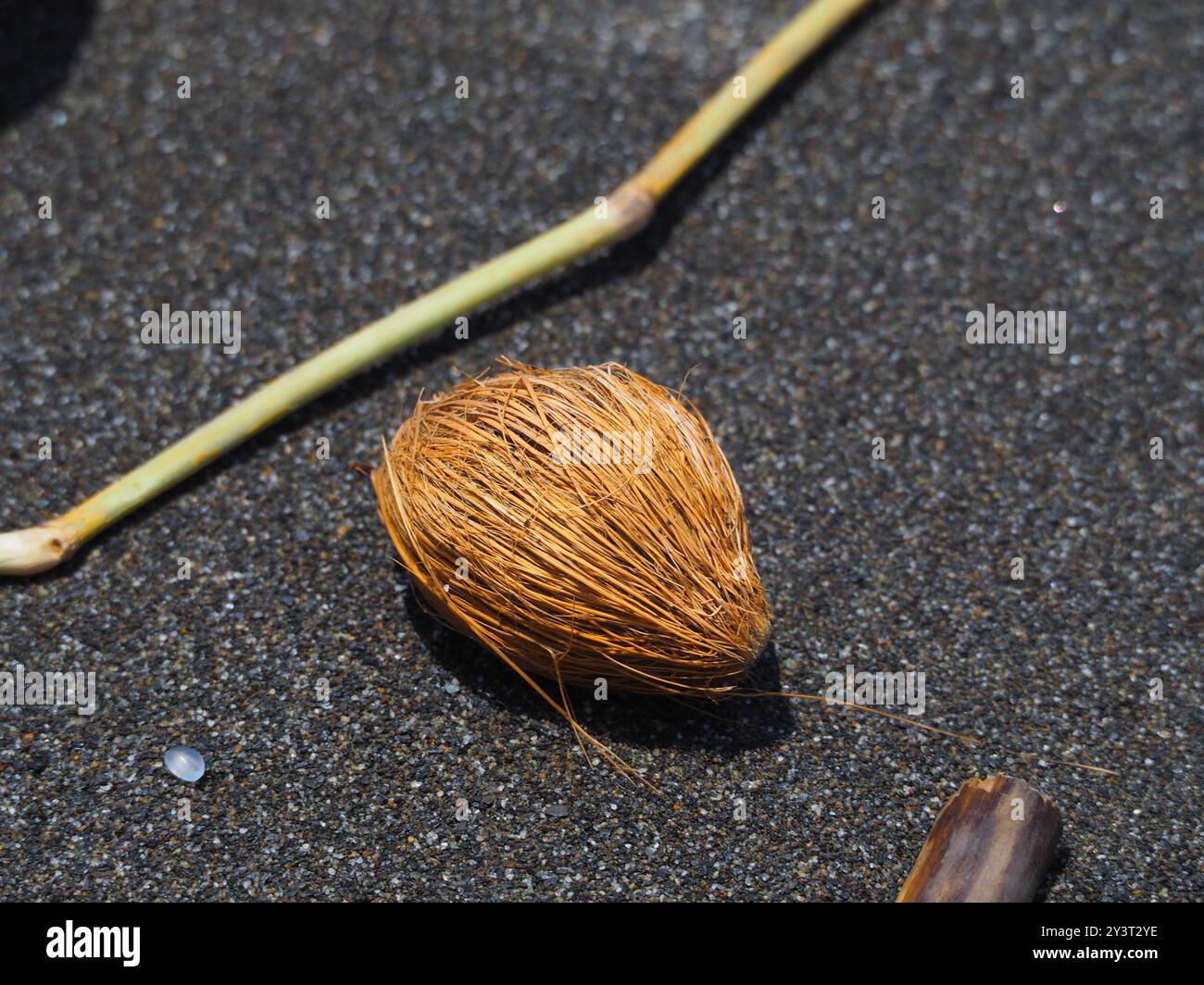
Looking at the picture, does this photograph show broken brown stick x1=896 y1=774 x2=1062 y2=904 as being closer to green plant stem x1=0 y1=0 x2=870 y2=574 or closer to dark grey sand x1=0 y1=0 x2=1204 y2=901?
dark grey sand x1=0 y1=0 x2=1204 y2=901

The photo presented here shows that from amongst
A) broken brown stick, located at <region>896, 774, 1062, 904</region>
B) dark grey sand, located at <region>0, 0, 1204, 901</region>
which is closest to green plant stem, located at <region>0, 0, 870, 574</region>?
dark grey sand, located at <region>0, 0, 1204, 901</region>

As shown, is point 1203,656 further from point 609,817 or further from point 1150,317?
point 609,817

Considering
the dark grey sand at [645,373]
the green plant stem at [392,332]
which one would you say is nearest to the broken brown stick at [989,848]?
the dark grey sand at [645,373]

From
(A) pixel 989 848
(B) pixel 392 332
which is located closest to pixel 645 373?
(B) pixel 392 332

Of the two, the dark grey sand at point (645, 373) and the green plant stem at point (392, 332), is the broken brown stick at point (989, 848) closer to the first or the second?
the dark grey sand at point (645, 373)

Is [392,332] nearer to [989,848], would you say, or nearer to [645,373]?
[645,373]

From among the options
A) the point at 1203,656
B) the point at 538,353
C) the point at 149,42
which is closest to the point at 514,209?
the point at 538,353
